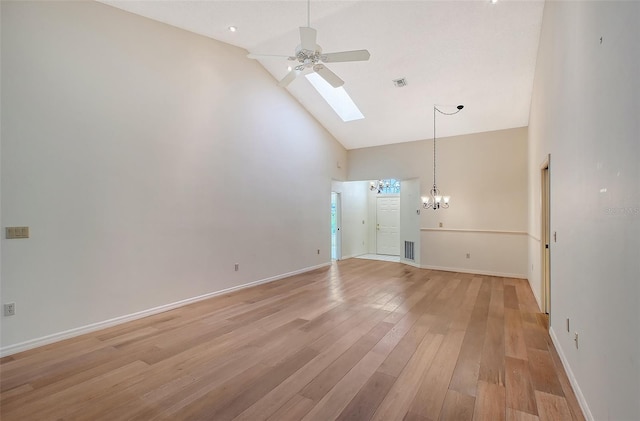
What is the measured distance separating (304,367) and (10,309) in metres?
2.90

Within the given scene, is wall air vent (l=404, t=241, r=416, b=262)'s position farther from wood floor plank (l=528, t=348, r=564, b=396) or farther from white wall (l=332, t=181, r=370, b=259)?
wood floor plank (l=528, t=348, r=564, b=396)

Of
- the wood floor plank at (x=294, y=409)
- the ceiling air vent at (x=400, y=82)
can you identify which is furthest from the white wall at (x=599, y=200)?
the ceiling air vent at (x=400, y=82)

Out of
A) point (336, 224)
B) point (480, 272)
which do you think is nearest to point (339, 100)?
point (336, 224)

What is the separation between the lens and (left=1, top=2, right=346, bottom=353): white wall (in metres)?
2.86

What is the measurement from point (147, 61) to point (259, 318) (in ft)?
12.0

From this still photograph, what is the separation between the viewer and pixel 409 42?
4.26 metres

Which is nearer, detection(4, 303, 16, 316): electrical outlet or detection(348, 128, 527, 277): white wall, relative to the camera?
detection(4, 303, 16, 316): electrical outlet

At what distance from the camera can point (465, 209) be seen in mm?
6652

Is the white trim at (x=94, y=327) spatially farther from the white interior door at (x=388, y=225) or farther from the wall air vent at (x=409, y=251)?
the white interior door at (x=388, y=225)

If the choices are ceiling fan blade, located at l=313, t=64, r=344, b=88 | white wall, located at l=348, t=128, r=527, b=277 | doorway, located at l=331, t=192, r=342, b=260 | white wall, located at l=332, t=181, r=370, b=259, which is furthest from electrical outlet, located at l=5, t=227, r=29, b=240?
white wall, located at l=348, t=128, r=527, b=277

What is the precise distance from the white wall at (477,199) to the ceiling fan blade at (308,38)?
497 centimetres

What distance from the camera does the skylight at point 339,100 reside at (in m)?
5.94

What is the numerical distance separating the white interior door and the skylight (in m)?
3.75

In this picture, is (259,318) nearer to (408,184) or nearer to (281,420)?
(281,420)
